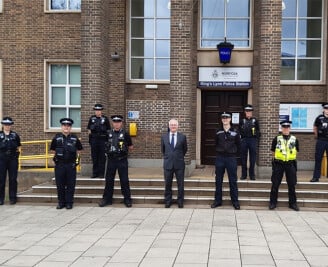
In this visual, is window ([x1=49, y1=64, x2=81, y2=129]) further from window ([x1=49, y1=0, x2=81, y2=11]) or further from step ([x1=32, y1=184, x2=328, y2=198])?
step ([x1=32, y1=184, x2=328, y2=198])

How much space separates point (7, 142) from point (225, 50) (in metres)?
7.25

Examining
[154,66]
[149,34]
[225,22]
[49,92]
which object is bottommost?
[49,92]

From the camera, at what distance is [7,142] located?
11.3 metres

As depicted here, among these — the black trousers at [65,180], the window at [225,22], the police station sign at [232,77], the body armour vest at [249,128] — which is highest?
the window at [225,22]

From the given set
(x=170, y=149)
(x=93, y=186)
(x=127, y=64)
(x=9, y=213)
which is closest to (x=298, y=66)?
(x=127, y=64)

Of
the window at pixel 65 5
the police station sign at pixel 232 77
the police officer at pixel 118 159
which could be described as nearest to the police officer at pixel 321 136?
the police station sign at pixel 232 77

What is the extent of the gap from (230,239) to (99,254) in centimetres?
225

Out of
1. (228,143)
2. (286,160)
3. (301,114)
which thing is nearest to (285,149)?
(286,160)

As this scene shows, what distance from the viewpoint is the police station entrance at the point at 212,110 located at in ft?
52.2

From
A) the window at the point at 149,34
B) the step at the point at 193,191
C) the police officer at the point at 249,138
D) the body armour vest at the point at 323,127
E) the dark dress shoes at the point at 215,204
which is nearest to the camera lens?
the dark dress shoes at the point at 215,204

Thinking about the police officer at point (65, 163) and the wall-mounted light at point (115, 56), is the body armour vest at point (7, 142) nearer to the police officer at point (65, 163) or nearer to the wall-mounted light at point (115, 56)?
the police officer at point (65, 163)

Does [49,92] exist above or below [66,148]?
above

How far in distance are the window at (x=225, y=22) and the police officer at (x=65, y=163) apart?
655 centimetres

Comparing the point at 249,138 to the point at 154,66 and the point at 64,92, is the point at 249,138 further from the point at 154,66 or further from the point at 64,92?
the point at 64,92
